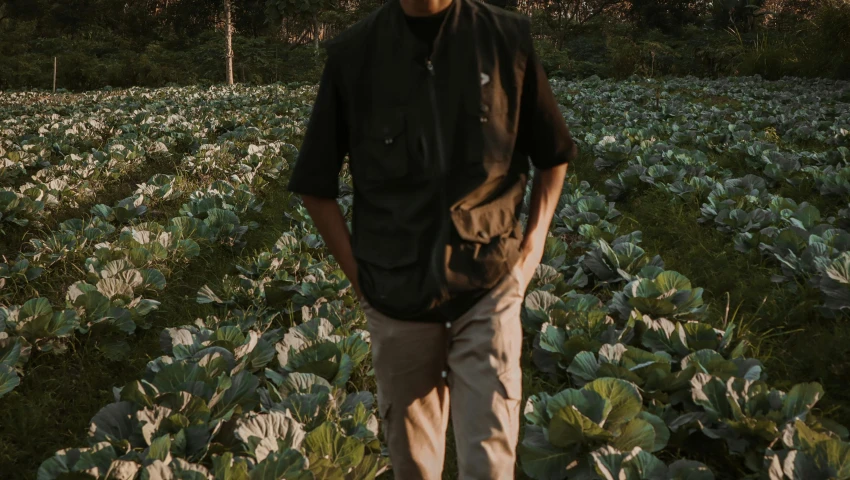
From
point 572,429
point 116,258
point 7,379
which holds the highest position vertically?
point 572,429

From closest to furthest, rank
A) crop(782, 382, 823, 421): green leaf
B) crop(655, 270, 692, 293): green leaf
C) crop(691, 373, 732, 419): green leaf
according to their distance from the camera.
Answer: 1. crop(782, 382, 823, 421): green leaf
2. crop(691, 373, 732, 419): green leaf
3. crop(655, 270, 692, 293): green leaf

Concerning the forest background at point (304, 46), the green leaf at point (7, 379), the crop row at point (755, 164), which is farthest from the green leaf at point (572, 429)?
the forest background at point (304, 46)

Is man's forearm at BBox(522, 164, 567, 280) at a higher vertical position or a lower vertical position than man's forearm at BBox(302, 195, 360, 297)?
higher

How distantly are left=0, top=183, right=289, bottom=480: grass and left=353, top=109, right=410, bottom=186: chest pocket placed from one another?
7.05 feet

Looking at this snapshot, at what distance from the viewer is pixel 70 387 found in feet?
11.9

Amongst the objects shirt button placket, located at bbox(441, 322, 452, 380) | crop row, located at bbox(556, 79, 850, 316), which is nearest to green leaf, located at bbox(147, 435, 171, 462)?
shirt button placket, located at bbox(441, 322, 452, 380)

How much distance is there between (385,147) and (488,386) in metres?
0.68

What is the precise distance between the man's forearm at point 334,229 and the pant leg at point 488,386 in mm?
356

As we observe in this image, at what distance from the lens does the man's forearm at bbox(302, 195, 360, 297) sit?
6.42 feet

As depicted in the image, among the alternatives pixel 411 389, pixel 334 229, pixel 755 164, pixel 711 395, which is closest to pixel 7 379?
pixel 334 229

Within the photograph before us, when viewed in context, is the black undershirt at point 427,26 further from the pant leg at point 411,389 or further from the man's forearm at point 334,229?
the pant leg at point 411,389

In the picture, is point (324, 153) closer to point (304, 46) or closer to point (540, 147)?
point (540, 147)

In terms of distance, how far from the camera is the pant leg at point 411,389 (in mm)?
1873

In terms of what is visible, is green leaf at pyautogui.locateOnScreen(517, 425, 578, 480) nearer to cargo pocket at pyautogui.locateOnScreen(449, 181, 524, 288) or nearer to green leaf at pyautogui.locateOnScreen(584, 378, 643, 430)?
green leaf at pyautogui.locateOnScreen(584, 378, 643, 430)
